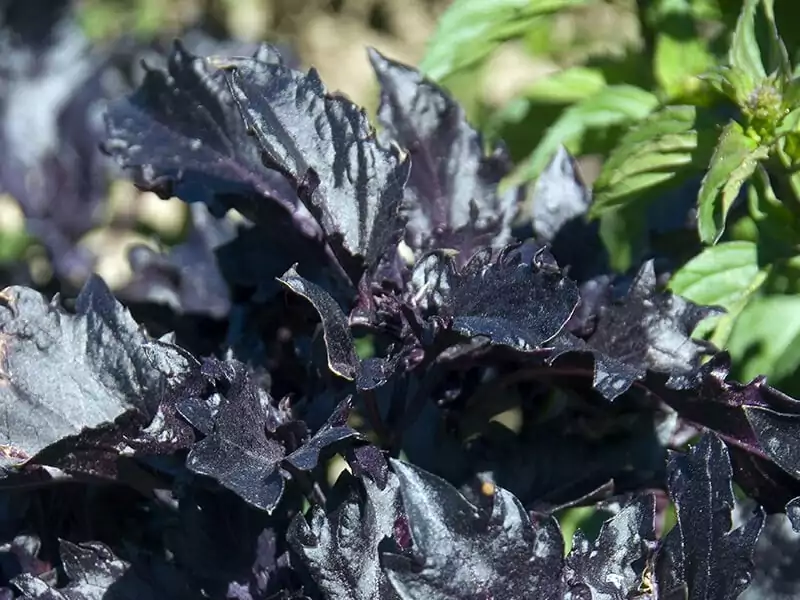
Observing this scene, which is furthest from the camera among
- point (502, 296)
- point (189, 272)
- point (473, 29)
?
point (189, 272)

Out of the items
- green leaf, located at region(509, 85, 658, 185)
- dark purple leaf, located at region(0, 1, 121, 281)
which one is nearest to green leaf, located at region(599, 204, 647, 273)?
green leaf, located at region(509, 85, 658, 185)

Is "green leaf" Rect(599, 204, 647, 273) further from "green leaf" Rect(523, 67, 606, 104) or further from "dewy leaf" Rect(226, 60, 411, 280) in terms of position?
"dewy leaf" Rect(226, 60, 411, 280)

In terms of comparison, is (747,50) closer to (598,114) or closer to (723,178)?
(723,178)

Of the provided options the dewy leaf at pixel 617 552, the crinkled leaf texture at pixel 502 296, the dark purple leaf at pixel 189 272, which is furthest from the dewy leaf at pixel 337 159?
the dark purple leaf at pixel 189 272

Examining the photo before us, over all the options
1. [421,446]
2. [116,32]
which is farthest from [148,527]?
[116,32]

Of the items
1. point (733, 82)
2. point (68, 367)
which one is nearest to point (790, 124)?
point (733, 82)

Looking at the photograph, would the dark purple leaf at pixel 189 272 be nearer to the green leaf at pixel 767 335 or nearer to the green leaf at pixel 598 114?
the green leaf at pixel 598 114

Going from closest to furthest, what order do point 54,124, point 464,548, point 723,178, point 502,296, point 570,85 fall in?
point 464,548 < point 502,296 < point 723,178 < point 570,85 < point 54,124
